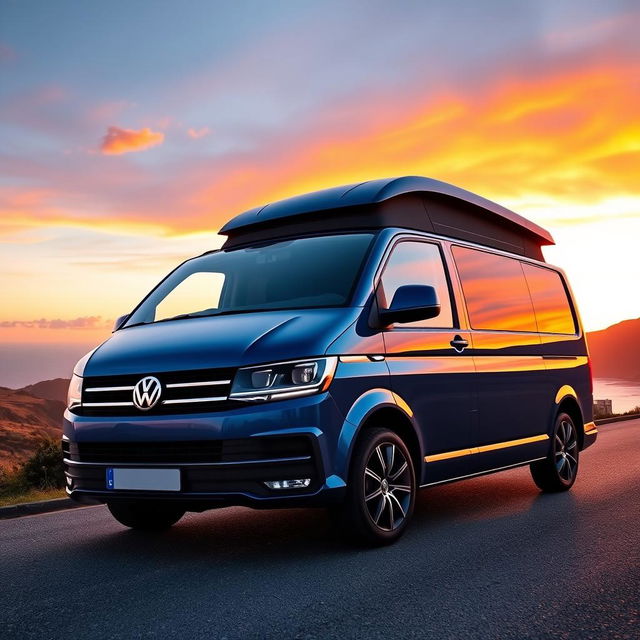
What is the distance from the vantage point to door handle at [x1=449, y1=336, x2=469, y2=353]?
7052 millimetres

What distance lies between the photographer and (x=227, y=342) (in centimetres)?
564

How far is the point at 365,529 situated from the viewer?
19.0 feet

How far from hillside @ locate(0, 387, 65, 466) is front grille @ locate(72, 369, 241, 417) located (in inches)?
3273

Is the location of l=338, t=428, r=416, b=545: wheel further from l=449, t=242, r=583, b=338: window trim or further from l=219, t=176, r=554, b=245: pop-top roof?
l=219, t=176, r=554, b=245: pop-top roof

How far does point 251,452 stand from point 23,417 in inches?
5965

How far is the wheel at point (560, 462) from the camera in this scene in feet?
28.8

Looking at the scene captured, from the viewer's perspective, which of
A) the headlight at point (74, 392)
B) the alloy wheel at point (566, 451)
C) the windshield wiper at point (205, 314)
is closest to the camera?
the headlight at point (74, 392)

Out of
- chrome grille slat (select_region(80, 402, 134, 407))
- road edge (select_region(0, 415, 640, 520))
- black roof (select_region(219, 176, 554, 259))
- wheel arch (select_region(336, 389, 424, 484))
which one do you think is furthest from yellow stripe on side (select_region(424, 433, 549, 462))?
road edge (select_region(0, 415, 640, 520))

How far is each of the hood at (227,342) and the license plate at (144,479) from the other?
2.02 ft

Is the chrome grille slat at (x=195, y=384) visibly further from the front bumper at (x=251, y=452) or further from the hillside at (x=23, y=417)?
the hillside at (x=23, y=417)

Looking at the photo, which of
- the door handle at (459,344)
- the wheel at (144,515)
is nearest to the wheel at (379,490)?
the door handle at (459,344)

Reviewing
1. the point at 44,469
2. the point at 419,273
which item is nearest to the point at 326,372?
the point at 419,273

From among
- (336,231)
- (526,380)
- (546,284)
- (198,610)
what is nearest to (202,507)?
(198,610)

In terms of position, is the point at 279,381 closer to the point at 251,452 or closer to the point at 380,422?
the point at 251,452
